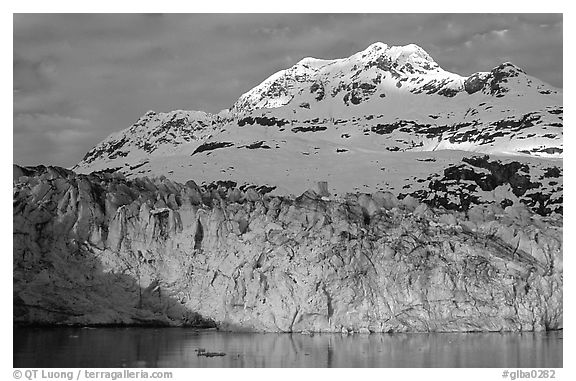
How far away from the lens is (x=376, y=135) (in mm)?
100500

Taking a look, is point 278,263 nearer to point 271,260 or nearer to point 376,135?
point 271,260

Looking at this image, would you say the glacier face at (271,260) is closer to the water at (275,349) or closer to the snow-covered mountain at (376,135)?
the water at (275,349)

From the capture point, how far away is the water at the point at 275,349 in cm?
2308

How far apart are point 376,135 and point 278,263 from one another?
242ft

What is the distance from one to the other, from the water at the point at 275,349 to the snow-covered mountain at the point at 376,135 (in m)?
24.7

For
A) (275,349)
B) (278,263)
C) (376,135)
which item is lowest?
(275,349)

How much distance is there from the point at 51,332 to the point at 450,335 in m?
12.2

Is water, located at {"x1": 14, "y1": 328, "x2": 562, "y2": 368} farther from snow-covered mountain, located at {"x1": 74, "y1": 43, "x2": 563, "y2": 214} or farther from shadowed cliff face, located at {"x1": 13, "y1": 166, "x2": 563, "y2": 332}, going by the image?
snow-covered mountain, located at {"x1": 74, "y1": 43, "x2": 563, "y2": 214}

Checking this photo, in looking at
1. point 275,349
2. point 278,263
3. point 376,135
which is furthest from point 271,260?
point 376,135

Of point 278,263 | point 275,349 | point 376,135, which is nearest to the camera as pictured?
point 275,349

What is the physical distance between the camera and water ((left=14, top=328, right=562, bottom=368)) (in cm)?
2308

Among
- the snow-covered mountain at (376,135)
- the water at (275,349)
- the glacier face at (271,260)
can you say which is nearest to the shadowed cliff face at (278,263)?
the glacier face at (271,260)

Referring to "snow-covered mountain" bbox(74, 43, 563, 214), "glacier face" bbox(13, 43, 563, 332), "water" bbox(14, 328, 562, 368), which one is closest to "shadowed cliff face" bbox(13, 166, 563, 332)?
"glacier face" bbox(13, 43, 563, 332)
